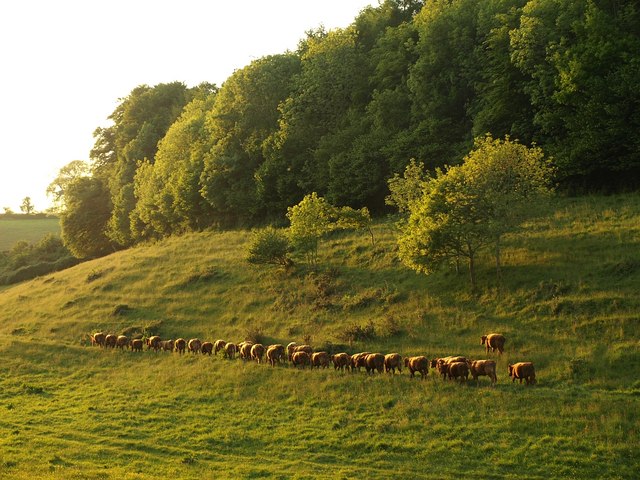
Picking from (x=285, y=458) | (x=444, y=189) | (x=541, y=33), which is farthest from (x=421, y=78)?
(x=285, y=458)

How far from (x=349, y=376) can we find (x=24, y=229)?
122246mm

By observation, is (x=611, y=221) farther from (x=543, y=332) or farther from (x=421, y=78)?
(x=421, y=78)

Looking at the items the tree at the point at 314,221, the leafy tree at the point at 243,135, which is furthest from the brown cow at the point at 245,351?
the leafy tree at the point at 243,135

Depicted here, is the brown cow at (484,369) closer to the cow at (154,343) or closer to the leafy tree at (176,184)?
the cow at (154,343)

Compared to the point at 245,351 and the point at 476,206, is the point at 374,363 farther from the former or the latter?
the point at 476,206

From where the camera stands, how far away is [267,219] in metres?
73.6

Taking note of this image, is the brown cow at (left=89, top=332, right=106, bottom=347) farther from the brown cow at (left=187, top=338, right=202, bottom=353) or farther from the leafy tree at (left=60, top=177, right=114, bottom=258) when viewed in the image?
the leafy tree at (left=60, top=177, right=114, bottom=258)

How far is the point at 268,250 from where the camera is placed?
53.1 metres

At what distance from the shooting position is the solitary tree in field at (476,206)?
1545 inches

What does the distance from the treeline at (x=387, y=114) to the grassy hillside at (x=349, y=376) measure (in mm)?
6762

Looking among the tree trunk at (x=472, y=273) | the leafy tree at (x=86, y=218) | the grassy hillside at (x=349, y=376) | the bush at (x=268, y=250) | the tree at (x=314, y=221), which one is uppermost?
the leafy tree at (x=86, y=218)

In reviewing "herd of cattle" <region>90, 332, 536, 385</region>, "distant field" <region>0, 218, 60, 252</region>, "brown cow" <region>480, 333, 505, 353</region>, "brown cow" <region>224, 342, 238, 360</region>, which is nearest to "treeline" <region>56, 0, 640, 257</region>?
"brown cow" <region>480, 333, 505, 353</region>

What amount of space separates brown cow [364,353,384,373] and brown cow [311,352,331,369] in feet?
8.56

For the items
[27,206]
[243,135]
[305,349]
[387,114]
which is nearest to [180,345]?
[305,349]
